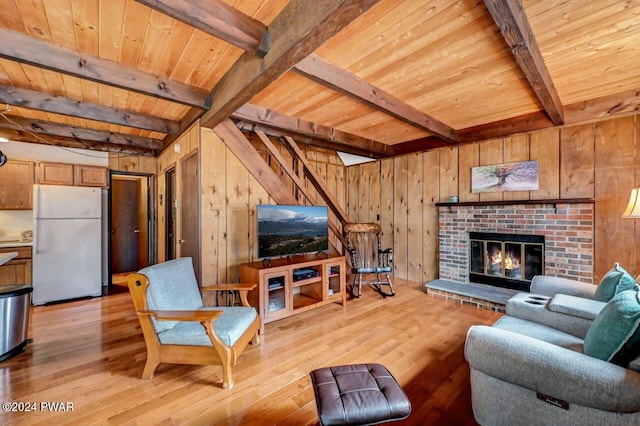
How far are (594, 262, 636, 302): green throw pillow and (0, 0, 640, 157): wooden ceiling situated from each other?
63.6 inches

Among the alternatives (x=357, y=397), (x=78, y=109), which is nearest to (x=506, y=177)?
(x=357, y=397)

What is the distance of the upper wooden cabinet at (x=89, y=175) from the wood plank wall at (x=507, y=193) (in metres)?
4.43

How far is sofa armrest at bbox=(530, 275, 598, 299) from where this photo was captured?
2309 mm

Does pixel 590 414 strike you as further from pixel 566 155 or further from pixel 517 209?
pixel 566 155

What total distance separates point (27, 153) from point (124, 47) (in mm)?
3531

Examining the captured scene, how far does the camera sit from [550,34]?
184cm

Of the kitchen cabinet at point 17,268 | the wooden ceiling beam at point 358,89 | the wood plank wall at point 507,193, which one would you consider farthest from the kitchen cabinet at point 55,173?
the wood plank wall at point 507,193

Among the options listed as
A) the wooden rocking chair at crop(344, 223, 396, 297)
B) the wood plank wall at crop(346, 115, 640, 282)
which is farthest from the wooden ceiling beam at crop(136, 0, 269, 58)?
the wood plank wall at crop(346, 115, 640, 282)

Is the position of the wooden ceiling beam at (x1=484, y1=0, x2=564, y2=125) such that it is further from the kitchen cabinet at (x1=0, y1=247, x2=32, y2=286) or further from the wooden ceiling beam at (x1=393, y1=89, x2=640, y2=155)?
the kitchen cabinet at (x1=0, y1=247, x2=32, y2=286)

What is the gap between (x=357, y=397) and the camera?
129cm

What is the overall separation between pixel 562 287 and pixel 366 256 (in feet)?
9.07

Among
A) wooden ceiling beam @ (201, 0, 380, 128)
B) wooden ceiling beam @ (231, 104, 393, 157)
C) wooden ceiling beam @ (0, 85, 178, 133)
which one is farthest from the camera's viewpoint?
wooden ceiling beam @ (231, 104, 393, 157)

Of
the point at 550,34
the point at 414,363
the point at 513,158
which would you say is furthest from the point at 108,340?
the point at 513,158

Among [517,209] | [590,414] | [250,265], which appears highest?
→ [517,209]
